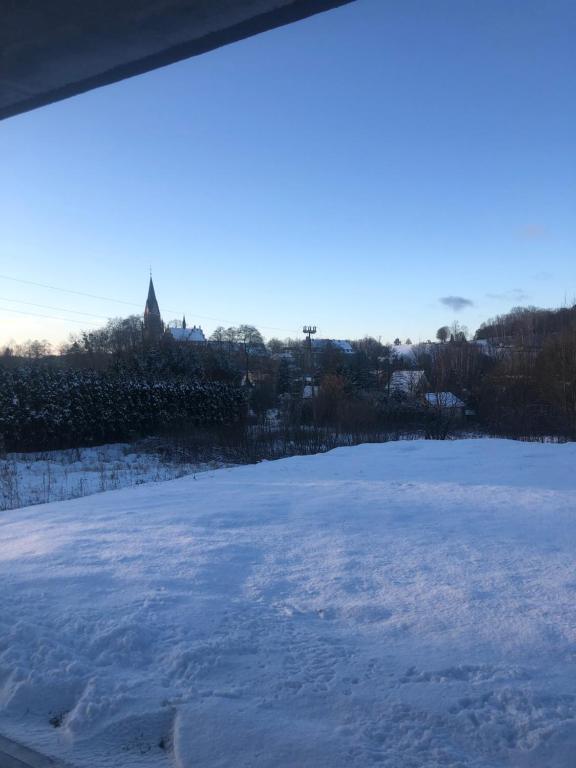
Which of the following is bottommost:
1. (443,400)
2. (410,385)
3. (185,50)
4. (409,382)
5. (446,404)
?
(446,404)

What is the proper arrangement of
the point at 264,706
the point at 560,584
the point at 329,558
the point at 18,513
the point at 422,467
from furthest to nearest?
1. the point at 422,467
2. the point at 18,513
3. the point at 329,558
4. the point at 560,584
5. the point at 264,706

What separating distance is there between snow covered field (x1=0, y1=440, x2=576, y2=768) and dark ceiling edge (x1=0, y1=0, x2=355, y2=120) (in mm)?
3682

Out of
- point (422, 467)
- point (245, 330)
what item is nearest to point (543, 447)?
point (422, 467)

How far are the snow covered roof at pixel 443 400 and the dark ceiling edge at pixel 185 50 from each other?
811 inches

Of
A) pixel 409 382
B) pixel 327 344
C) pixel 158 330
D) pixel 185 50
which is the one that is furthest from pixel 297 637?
pixel 327 344

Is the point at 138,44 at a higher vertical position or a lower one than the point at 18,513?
higher

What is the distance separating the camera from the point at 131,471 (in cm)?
1487

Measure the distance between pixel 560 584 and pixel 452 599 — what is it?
3.00 ft

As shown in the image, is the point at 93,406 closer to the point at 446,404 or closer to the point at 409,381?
the point at 446,404

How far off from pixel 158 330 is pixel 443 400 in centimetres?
2018

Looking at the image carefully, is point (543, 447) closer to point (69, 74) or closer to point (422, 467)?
point (422, 467)

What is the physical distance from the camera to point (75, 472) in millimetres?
15164

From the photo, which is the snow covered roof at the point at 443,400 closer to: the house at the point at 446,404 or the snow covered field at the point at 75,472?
the house at the point at 446,404

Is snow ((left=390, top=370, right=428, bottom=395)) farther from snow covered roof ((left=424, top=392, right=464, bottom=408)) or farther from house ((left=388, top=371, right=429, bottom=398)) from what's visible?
snow covered roof ((left=424, top=392, right=464, bottom=408))
